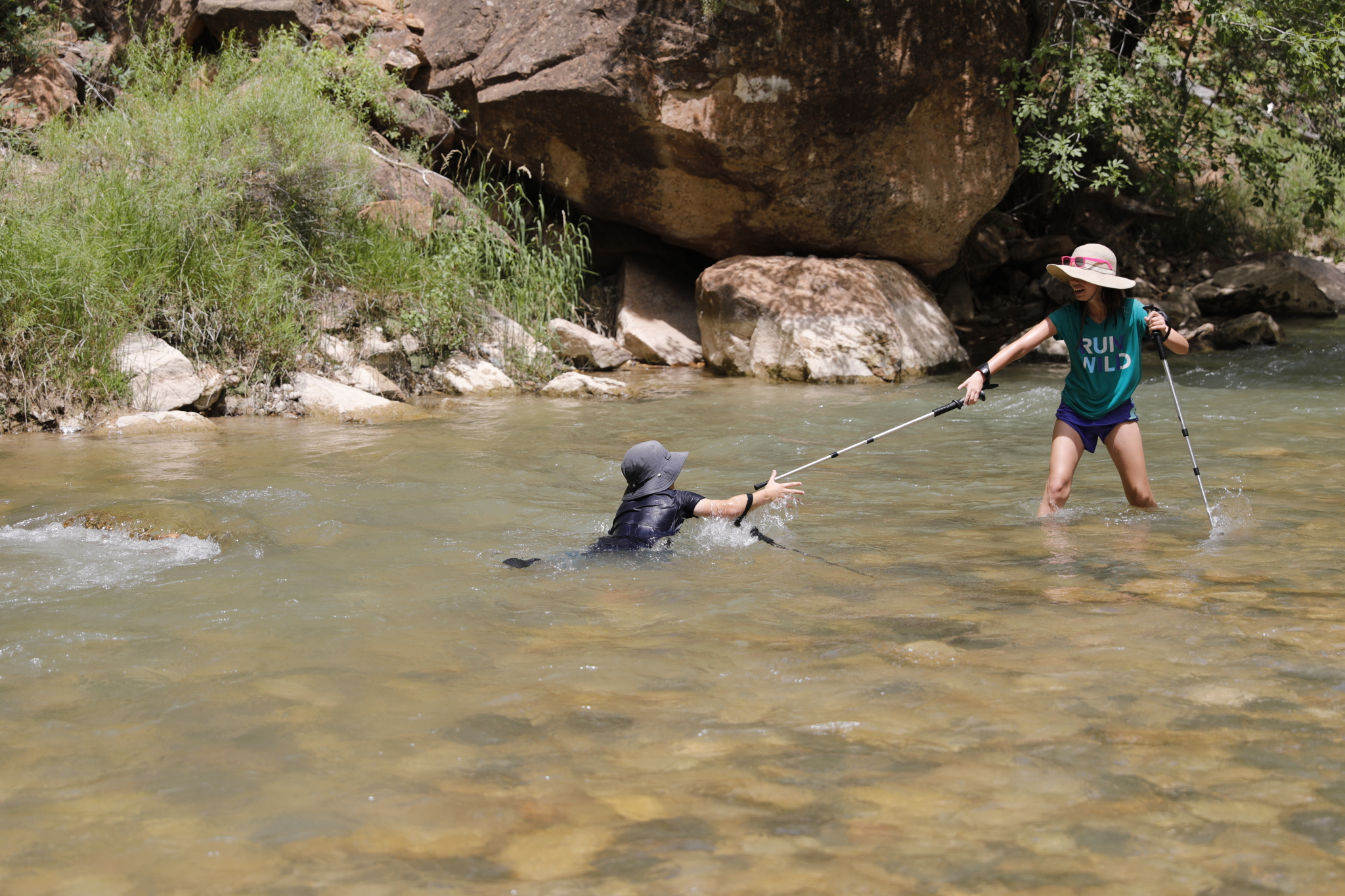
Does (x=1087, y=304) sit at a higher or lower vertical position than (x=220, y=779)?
higher

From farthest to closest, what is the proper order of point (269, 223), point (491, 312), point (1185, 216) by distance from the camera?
point (1185, 216), point (491, 312), point (269, 223)

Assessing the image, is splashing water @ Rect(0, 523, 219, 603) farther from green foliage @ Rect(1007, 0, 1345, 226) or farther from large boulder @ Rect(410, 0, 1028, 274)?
green foliage @ Rect(1007, 0, 1345, 226)

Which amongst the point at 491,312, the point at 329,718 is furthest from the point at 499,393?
the point at 329,718

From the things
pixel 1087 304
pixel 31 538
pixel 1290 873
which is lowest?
pixel 31 538

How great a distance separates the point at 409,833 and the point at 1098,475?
5432mm

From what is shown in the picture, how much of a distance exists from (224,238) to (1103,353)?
A: 7.22 m

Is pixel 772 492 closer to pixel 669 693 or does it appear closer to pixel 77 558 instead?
pixel 669 693

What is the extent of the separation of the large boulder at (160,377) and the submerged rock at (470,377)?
2.13 m

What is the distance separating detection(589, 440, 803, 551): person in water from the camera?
489 centimetres

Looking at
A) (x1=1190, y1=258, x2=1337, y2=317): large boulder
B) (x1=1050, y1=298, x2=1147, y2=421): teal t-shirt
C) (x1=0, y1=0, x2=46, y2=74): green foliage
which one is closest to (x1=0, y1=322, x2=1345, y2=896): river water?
(x1=1050, y1=298, x2=1147, y2=421): teal t-shirt

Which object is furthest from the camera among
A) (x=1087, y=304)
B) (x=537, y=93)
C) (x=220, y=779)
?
(x=537, y=93)

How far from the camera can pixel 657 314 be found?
42.2 feet

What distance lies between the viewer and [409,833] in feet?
8.13

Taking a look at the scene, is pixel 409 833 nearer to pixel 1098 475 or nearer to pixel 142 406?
pixel 1098 475
